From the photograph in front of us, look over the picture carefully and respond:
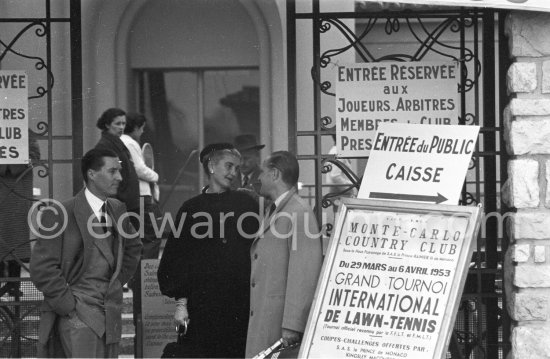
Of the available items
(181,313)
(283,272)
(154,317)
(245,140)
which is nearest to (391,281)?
(283,272)

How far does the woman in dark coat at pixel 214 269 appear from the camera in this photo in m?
6.83

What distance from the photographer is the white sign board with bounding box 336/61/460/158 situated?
23.4 ft

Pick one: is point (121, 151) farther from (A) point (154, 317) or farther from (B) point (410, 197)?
(B) point (410, 197)

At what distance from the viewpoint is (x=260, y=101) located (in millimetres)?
12750

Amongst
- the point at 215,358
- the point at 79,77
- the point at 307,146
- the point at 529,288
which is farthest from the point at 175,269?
the point at 307,146

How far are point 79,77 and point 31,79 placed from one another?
17.8 ft

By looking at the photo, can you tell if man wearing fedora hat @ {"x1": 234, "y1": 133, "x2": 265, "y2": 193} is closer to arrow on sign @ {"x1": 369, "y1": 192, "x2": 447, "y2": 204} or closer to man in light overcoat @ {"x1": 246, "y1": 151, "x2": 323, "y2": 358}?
man in light overcoat @ {"x1": 246, "y1": 151, "x2": 323, "y2": 358}

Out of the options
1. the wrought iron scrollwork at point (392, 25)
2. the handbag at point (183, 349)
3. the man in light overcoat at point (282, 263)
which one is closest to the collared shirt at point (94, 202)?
the handbag at point (183, 349)

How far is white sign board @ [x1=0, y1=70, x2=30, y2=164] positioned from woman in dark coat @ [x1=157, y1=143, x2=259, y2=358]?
120 centimetres

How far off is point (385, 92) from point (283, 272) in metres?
1.55

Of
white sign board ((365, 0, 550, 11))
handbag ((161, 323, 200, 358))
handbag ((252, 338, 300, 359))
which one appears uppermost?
white sign board ((365, 0, 550, 11))

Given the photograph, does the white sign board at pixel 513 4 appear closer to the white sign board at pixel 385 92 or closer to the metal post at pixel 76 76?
the white sign board at pixel 385 92

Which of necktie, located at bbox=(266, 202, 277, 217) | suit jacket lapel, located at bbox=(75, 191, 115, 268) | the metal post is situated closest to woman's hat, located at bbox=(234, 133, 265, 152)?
the metal post

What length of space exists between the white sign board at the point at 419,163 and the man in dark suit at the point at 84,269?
61.0 inches
